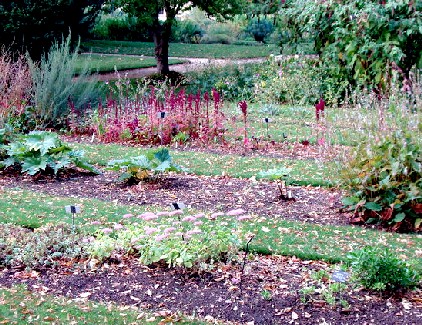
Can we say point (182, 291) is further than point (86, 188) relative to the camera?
No

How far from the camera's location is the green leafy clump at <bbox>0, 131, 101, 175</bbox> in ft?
19.7

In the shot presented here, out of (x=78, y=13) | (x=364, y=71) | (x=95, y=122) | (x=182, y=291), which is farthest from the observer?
Result: (x=78, y=13)

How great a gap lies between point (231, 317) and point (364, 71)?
813cm

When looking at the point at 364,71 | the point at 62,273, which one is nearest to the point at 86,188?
the point at 62,273

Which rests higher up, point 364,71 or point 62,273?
point 364,71

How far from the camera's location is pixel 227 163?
6.60 meters

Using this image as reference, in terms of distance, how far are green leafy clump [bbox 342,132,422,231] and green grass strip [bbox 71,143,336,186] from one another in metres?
0.69

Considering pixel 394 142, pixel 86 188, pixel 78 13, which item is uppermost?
pixel 78 13

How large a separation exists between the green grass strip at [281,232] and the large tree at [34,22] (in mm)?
7327

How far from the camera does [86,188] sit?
18.6 feet

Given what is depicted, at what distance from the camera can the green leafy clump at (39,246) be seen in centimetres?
378

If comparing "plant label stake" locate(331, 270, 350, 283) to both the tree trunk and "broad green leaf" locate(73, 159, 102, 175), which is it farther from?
the tree trunk

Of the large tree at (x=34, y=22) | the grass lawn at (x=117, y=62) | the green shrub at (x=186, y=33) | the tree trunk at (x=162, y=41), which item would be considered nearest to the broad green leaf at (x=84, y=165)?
the large tree at (x=34, y=22)

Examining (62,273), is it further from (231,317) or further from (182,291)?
(231,317)
